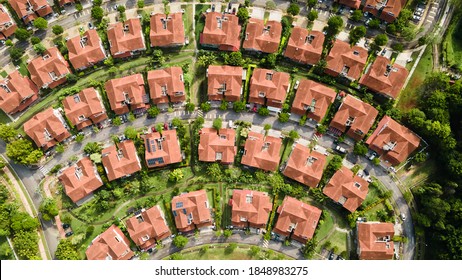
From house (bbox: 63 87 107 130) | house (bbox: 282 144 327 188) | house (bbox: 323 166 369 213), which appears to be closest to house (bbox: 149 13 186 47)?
house (bbox: 63 87 107 130)

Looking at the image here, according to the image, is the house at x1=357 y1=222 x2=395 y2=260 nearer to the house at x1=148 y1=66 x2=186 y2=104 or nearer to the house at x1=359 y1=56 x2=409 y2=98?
the house at x1=359 y1=56 x2=409 y2=98

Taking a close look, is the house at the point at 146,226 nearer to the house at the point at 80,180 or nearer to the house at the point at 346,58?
the house at the point at 80,180

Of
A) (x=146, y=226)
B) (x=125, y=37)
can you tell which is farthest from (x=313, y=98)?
(x=146, y=226)

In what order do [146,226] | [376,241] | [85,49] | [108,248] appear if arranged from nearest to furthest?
[376,241]
[108,248]
[146,226]
[85,49]

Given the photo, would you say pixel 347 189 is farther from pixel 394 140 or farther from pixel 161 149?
pixel 161 149

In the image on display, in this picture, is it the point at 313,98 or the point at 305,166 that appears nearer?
the point at 305,166
